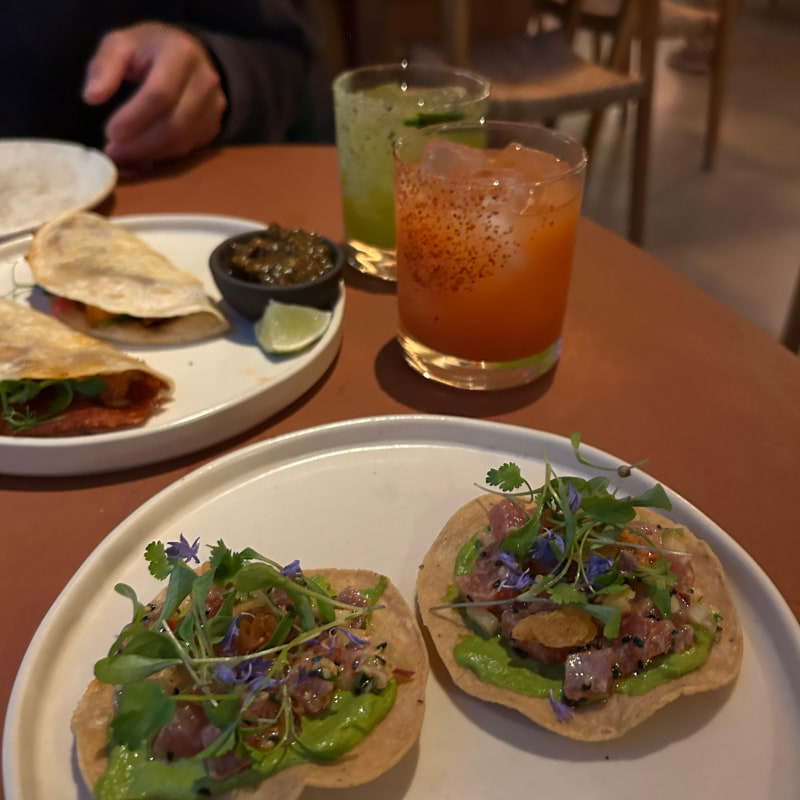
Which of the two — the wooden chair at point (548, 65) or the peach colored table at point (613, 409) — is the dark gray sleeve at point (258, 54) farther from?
the wooden chair at point (548, 65)

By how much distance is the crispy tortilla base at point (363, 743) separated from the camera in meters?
0.84

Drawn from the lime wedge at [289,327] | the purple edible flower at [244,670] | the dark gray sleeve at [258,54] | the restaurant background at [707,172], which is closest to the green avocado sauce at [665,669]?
the purple edible flower at [244,670]

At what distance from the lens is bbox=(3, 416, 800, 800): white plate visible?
88 centimetres

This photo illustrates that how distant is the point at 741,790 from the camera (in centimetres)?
85

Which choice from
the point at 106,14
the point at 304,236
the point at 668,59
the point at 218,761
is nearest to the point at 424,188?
the point at 304,236

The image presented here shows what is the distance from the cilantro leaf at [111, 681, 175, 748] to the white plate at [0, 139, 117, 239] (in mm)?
1632

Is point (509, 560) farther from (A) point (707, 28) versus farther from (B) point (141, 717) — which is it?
(A) point (707, 28)

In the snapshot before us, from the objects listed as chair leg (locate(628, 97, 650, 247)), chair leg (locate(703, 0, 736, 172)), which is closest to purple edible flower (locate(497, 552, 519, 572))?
chair leg (locate(628, 97, 650, 247))

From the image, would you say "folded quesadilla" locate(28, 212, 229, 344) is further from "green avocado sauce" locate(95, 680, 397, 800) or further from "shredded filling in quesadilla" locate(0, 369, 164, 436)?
"green avocado sauce" locate(95, 680, 397, 800)

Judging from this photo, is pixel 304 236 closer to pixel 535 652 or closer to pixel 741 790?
pixel 535 652

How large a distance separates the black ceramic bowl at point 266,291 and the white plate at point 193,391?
0.04 meters

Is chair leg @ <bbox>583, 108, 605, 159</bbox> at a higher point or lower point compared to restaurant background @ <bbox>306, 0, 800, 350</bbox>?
higher

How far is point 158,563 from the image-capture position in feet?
3.30

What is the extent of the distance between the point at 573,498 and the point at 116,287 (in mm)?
1225
